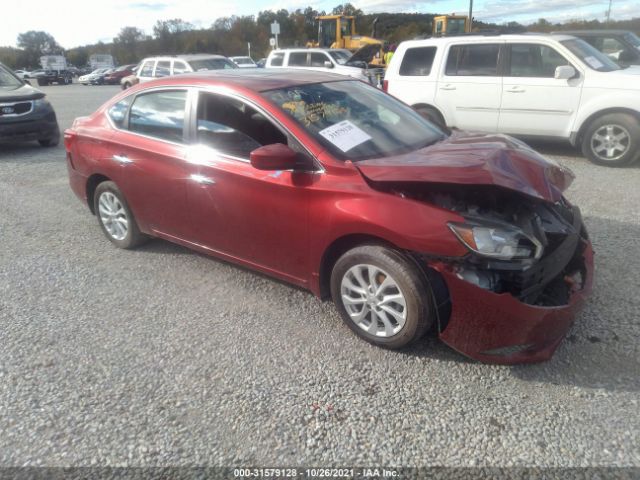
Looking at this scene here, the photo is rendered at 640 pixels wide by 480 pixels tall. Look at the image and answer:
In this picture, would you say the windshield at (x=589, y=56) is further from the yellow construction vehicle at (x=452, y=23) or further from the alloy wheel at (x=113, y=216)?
the yellow construction vehicle at (x=452, y=23)

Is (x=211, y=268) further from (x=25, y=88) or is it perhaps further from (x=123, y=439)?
(x=25, y=88)

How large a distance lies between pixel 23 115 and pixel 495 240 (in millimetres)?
9453

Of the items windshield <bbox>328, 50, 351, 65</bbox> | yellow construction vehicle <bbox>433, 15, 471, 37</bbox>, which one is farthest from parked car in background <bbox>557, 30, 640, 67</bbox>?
yellow construction vehicle <bbox>433, 15, 471, 37</bbox>

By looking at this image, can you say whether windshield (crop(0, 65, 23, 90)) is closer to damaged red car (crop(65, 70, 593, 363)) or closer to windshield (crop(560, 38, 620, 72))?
damaged red car (crop(65, 70, 593, 363))

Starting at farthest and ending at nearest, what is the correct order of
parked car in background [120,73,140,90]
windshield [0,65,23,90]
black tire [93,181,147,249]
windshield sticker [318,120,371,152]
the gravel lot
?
1. parked car in background [120,73,140,90]
2. windshield [0,65,23,90]
3. black tire [93,181,147,249]
4. windshield sticker [318,120,371,152]
5. the gravel lot

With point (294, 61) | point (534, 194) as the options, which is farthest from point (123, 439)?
point (294, 61)

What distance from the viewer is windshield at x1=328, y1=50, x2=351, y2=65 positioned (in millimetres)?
17812

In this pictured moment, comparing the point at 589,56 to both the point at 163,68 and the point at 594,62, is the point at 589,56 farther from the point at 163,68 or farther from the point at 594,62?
the point at 163,68

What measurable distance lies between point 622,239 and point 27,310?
4956 mm

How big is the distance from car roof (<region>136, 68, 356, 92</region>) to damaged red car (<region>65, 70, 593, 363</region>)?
2 cm

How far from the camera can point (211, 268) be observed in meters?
4.35

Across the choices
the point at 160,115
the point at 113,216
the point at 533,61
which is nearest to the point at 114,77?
the point at 533,61

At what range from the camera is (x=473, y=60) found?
7945 millimetres

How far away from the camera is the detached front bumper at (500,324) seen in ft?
8.64
